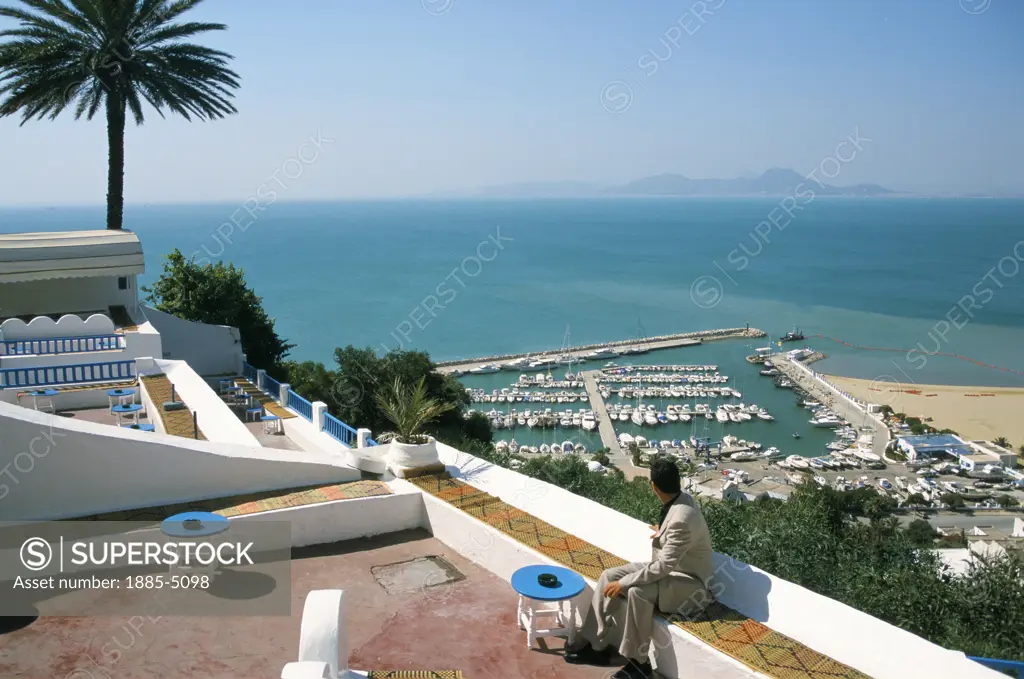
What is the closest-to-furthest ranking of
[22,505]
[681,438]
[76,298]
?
[22,505] < [76,298] < [681,438]

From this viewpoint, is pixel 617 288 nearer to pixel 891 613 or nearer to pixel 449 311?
pixel 449 311

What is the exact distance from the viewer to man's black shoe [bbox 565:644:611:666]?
17.2ft

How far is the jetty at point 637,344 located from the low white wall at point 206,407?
61.9 meters

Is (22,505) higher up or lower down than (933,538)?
higher up

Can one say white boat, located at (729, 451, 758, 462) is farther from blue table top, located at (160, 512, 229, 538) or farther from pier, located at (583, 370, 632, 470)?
blue table top, located at (160, 512, 229, 538)

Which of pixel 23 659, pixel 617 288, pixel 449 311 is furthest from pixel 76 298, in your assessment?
pixel 617 288

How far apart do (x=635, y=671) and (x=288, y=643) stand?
2.28 metres

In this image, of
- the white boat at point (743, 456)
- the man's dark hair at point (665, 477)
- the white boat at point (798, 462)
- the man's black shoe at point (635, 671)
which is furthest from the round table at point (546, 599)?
the white boat at point (743, 456)

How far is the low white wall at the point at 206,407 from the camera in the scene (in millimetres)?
10141

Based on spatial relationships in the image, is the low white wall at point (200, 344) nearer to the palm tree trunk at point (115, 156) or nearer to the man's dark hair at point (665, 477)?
the palm tree trunk at point (115, 156)

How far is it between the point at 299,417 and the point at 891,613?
9523mm

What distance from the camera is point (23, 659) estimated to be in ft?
16.2

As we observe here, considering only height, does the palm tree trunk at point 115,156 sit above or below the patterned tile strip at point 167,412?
above

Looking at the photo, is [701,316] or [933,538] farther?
[701,316]
